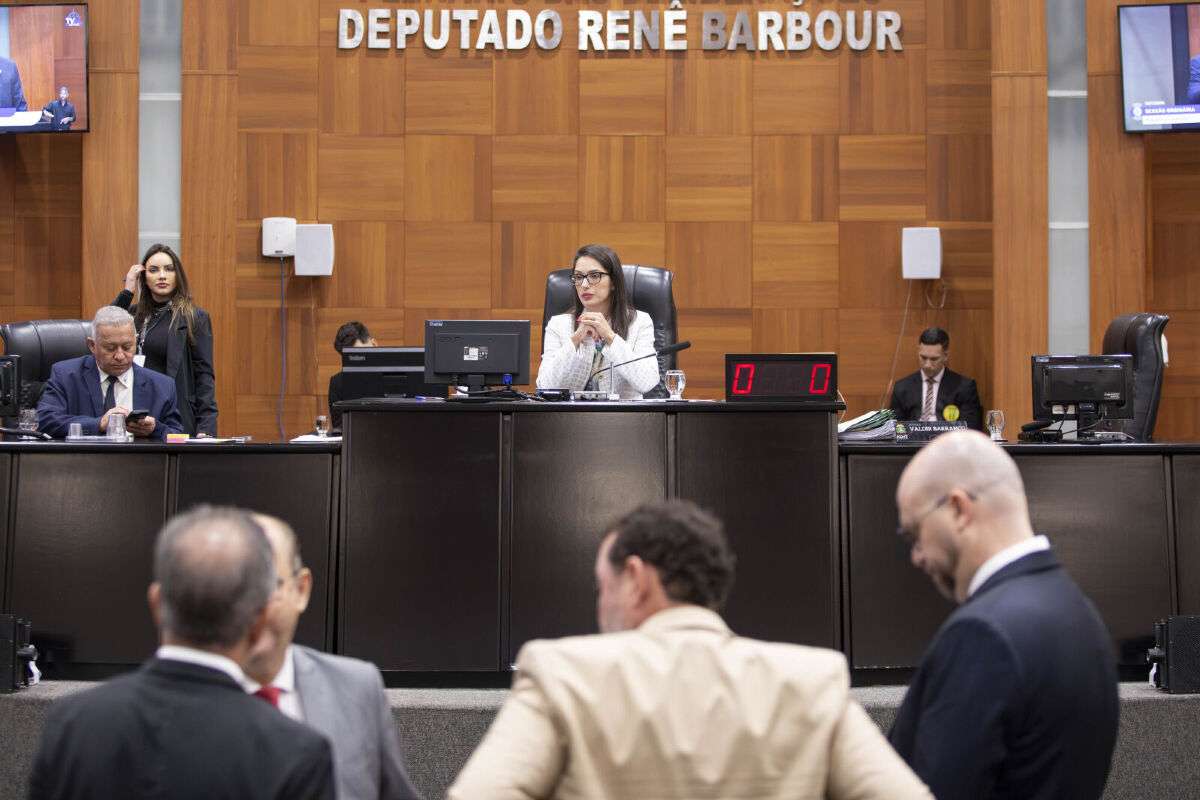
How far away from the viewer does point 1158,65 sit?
25.9ft

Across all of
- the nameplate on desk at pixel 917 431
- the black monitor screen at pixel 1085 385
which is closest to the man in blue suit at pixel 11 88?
the nameplate on desk at pixel 917 431

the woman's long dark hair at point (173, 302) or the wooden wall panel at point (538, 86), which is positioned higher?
the wooden wall panel at point (538, 86)

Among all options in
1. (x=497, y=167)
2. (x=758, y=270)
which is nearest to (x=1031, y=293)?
(x=758, y=270)

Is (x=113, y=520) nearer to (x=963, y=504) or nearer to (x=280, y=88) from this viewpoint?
(x=963, y=504)

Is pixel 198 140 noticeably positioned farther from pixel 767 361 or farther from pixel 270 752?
pixel 270 752

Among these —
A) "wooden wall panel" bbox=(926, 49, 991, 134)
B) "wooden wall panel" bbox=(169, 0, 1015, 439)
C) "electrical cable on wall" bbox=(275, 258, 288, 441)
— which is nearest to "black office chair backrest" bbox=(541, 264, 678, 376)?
"wooden wall panel" bbox=(169, 0, 1015, 439)

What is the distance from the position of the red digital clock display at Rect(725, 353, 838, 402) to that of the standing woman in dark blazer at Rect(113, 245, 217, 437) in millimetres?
2753

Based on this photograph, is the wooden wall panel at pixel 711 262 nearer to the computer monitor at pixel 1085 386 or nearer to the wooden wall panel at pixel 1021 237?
the wooden wall panel at pixel 1021 237

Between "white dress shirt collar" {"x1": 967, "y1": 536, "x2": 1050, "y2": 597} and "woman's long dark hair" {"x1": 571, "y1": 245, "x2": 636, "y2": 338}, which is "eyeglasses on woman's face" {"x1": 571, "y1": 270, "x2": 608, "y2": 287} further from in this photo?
"white dress shirt collar" {"x1": 967, "y1": 536, "x2": 1050, "y2": 597}

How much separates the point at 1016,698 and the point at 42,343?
5468 millimetres

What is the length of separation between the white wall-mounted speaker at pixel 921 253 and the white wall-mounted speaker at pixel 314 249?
334 cm

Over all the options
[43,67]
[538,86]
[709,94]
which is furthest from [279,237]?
[709,94]

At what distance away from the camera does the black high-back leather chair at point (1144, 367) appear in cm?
550

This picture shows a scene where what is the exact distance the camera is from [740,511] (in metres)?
4.52
